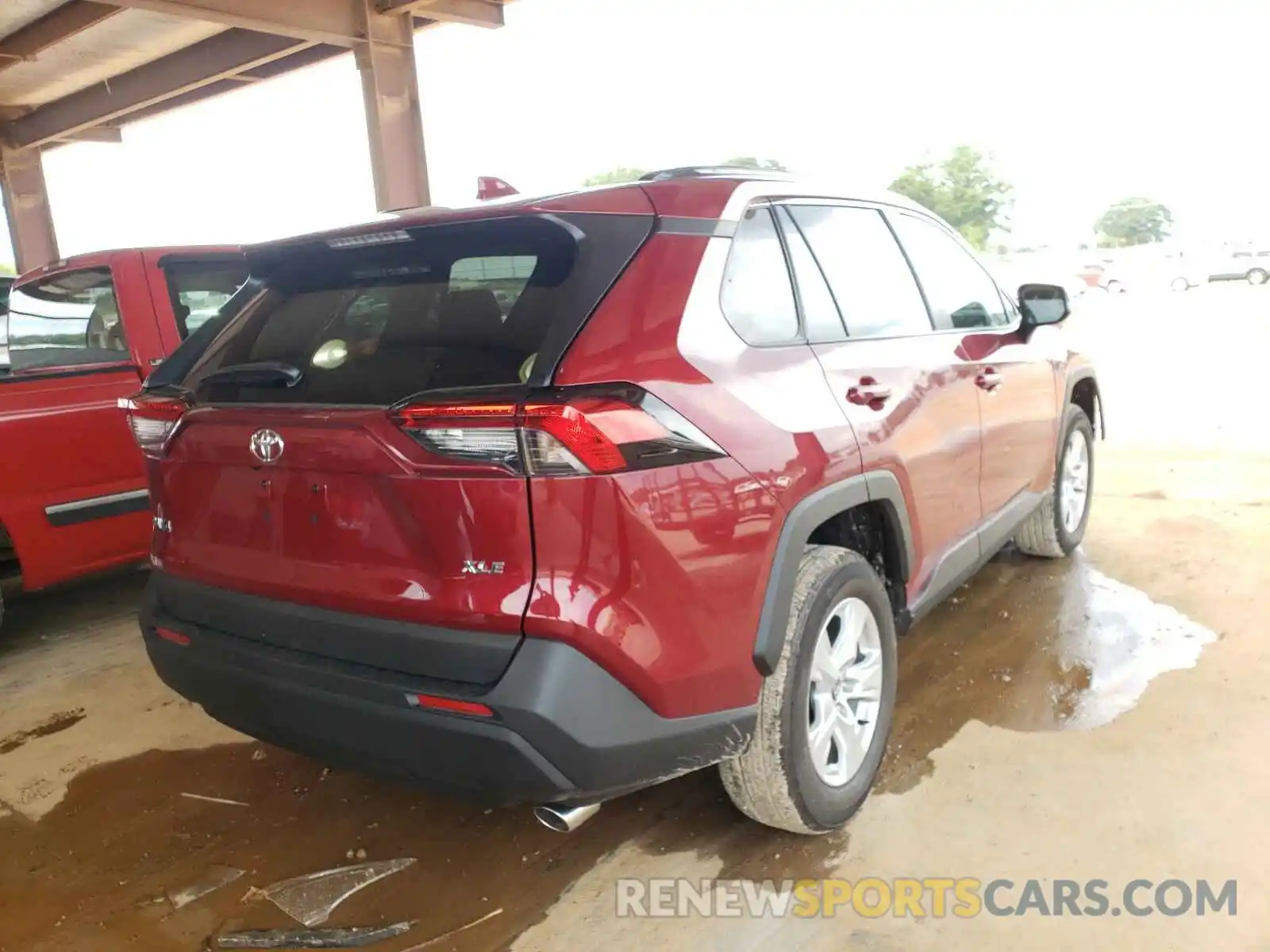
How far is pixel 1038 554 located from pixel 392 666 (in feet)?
11.7

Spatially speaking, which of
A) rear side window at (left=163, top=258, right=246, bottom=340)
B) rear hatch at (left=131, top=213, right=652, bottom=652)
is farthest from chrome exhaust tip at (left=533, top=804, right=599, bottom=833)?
rear side window at (left=163, top=258, right=246, bottom=340)

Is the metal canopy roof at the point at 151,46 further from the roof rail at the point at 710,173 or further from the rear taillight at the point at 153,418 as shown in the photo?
the roof rail at the point at 710,173

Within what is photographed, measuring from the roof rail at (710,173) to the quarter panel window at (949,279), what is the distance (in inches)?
30.3

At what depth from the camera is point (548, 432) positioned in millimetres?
1697

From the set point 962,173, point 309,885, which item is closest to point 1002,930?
point 309,885

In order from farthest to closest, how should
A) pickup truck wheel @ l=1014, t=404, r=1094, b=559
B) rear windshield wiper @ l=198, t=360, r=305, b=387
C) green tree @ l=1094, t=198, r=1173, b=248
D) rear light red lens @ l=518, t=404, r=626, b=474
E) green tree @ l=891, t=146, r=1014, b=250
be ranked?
Result: green tree @ l=1094, t=198, r=1173, b=248 → green tree @ l=891, t=146, r=1014, b=250 → pickup truck wheel @ l=1014, t=404, r=1094, b=559 → rear windshield wiper @ l=198, t=360, r=305, b=387 → rear light red lens @ l=518, t=404, r=626, b=474

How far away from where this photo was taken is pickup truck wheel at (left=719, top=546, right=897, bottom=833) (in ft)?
7.08

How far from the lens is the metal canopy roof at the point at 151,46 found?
26.6ft

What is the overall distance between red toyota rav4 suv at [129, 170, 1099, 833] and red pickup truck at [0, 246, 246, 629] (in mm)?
1847

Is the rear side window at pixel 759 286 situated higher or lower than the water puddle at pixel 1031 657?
higher

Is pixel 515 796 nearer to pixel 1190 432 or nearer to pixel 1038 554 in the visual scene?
pixel 1038 554

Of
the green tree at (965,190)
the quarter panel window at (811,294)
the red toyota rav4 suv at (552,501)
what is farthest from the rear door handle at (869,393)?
the green tree at (965,190)

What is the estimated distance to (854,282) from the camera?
2.67 metres

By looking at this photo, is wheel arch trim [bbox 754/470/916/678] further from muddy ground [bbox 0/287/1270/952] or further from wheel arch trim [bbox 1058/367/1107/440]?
wheel arch trim [bbox 1058/367/1107/440]
